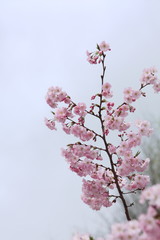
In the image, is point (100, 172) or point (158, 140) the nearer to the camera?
point (100, 172)

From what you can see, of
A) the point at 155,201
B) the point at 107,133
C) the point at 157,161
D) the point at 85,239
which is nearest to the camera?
the point at 155,201

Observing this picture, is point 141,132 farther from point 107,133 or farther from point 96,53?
point 96,53

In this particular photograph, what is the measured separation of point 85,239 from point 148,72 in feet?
8.23

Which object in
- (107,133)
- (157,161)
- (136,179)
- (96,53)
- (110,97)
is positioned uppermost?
(157,161)

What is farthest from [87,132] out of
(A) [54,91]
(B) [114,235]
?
(B) [114,235]

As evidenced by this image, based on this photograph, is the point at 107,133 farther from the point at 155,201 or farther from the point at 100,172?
the point at 155,201

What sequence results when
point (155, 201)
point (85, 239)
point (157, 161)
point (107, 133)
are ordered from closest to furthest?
point (155, 201)
point (85, 239)
point (107, 133)
point (157, 161)

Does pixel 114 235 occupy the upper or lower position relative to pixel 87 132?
lower

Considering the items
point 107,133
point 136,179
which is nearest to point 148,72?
point 107,133

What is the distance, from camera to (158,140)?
14.6 m

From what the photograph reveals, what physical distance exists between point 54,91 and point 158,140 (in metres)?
9.95

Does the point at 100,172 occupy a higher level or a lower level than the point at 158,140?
lower

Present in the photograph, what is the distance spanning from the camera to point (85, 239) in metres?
3.64

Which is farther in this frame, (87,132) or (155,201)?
(87,132)
